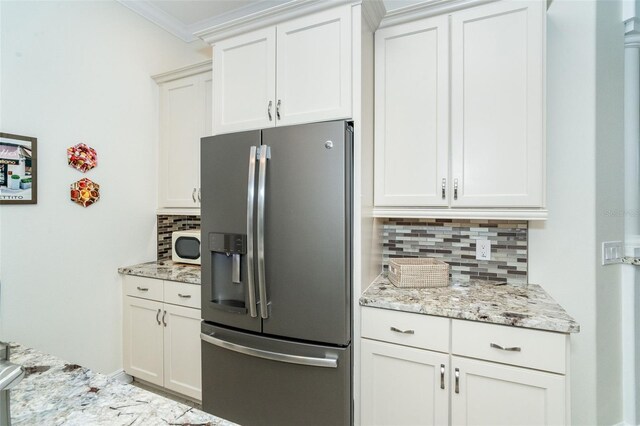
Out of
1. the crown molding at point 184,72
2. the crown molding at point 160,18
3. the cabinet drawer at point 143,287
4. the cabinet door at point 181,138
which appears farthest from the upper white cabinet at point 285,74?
the cabinet drawer at point 143,287

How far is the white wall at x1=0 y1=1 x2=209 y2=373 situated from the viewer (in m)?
1.78

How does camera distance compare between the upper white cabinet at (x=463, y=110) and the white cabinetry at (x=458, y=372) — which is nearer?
the white cabinetry at (x=458, y=372)

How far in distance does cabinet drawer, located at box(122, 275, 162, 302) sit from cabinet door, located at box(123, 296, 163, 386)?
0.04 metres

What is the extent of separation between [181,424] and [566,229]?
1964mm

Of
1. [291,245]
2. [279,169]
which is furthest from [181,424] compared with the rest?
[279,169]

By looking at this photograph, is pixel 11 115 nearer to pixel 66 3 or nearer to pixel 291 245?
pixel 66 3

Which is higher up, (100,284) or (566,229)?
(566,229)

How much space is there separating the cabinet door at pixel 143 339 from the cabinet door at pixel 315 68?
1.66 metres

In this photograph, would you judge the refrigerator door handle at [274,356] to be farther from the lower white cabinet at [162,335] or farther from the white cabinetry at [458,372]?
the lower white cabinet at [162,335]

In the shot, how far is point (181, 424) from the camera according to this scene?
0.62m

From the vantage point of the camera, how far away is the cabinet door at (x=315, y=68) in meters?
1.58

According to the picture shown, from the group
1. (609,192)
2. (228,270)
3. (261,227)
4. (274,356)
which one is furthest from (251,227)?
(609,192)

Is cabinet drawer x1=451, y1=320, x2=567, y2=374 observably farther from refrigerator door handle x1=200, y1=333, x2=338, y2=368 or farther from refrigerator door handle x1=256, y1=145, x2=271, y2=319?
refrigerator door handle x1=256, y1=145, x2=271, y2=319

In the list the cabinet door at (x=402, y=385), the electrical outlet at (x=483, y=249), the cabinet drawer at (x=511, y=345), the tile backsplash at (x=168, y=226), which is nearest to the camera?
the cabinet drawer at (x=511, y=345)
